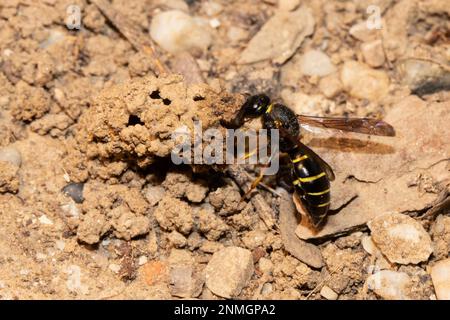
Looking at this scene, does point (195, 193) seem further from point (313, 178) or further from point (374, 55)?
point (374, 55)

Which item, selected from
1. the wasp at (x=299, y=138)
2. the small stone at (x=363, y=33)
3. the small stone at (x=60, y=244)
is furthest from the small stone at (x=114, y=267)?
the small stone at (x=363, y=33)

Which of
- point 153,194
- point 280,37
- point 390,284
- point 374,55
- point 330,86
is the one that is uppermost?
point 280,37

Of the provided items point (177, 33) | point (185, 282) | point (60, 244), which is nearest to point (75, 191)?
point (60, 244)

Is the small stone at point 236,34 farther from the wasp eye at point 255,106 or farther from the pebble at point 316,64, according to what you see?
the wasp eye at point 255,106

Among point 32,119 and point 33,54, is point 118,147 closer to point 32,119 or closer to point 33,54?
point 32,119

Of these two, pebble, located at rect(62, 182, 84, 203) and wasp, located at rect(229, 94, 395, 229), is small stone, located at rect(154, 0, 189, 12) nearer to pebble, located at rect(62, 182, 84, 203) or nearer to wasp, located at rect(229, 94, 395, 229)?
wasp, located at rect(229, 94, 395, 229)

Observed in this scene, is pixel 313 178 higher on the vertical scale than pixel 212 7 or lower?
lower
